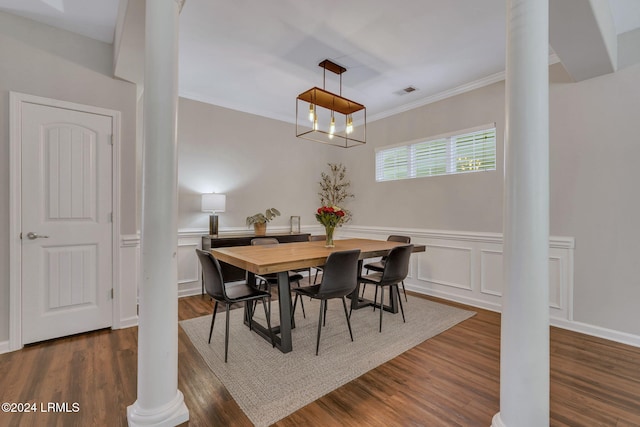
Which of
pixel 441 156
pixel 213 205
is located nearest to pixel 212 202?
pixel 213 205

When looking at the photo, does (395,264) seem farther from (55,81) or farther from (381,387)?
(55,81)

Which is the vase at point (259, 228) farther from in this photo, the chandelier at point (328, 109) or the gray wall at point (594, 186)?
the gray wall at point (594, 186)

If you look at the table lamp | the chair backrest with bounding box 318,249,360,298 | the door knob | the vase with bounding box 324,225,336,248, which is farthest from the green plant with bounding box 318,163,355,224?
the door knob

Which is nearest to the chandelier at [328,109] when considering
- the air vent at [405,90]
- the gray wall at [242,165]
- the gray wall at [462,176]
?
the gray wall at [242,165]

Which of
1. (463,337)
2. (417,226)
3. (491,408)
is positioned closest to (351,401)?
(491,408)

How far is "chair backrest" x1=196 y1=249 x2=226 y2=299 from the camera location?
231cm

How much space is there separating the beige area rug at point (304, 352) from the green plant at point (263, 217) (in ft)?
4.60

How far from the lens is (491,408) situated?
1.80 metres

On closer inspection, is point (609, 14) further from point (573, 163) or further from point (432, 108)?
point (432, 108)

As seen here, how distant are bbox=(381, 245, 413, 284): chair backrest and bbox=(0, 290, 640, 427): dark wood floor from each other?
0.65 metres

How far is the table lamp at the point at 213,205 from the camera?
4.09 meters

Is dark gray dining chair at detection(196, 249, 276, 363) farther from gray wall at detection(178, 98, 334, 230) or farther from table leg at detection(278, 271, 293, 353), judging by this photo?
gray wall at detection(178, 98, 334, 230)

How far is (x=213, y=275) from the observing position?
238 centimetres

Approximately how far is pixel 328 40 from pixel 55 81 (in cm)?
253
